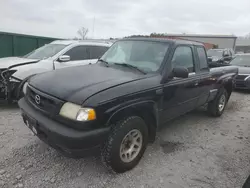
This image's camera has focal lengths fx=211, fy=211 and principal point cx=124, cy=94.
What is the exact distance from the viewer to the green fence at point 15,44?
874 cm

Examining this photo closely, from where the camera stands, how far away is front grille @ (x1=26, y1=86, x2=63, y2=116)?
2.51m

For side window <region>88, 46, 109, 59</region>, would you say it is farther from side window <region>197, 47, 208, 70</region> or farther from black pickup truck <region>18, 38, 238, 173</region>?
side window <region>197, 47, 208, 70</region>

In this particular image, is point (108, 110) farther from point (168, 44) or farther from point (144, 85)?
point (168, 44)

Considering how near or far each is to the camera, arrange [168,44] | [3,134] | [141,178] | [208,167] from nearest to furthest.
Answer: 1. [141,178]
2. [208,167]
3. [168,44]
4. [3,134]

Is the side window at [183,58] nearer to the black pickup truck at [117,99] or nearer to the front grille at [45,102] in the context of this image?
the black pickup truck at [117,99]

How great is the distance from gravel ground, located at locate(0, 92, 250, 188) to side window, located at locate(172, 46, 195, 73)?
4.63 ft

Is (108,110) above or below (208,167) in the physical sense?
above

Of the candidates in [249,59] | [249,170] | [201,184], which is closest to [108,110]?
[201,184]

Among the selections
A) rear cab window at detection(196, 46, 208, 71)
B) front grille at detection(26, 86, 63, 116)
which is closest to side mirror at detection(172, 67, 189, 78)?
rear cab window at detection(196, 46, 208, 71)

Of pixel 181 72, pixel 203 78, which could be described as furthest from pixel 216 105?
pixel 181 72

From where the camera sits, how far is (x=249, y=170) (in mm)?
3178

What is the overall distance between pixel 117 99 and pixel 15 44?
326 inches

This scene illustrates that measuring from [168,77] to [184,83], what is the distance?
549 mm

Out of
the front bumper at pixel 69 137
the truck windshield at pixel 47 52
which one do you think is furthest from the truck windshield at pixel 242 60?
the front bumper at pixel 69 137
